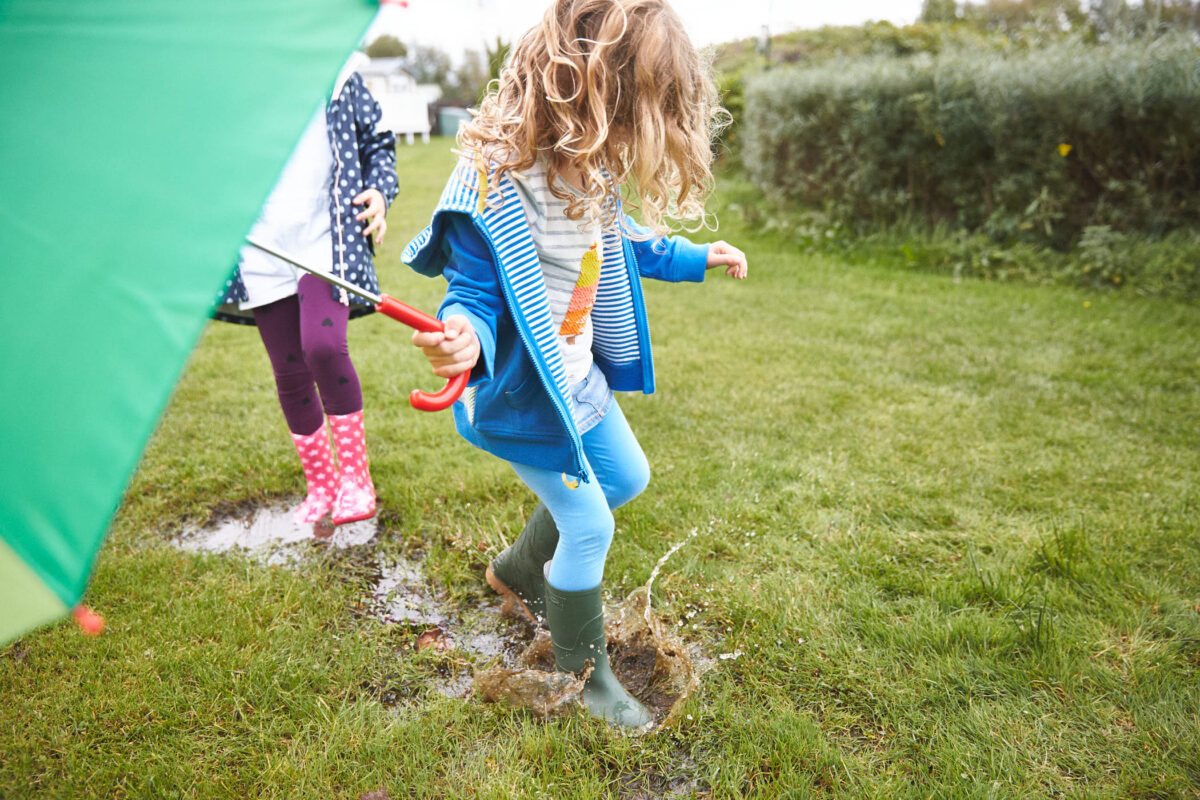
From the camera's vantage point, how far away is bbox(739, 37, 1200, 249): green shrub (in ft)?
20.4

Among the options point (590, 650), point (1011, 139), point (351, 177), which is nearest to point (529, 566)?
point (590, 650)

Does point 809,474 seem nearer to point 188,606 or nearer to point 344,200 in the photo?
point 344,200

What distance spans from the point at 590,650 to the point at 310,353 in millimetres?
1333

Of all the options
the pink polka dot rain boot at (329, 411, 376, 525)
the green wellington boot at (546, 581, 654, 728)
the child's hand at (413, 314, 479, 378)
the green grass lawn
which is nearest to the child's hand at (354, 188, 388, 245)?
the pink polka dot rain boot at (329, 411, 376, 525)

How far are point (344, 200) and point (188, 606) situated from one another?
1349 mm

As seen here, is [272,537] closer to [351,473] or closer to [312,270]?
[351,473]

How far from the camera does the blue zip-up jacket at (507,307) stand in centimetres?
168

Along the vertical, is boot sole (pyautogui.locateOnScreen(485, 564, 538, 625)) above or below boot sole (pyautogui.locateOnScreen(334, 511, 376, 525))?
below

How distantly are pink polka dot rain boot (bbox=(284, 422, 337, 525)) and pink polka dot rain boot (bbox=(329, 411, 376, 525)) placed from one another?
0.25 ft

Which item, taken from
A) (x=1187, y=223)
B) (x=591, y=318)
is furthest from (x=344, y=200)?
(x=1187, y=223)

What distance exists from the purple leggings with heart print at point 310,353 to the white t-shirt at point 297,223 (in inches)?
3.0

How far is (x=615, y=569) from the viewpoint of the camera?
2686 mm

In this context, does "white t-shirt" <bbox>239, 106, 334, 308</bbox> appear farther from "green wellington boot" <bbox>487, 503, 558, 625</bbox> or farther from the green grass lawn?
"green wellington boot" <bbox>487, 503, 558, 625</bbox>

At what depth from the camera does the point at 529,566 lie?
2.38 m
